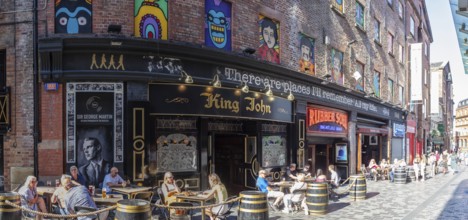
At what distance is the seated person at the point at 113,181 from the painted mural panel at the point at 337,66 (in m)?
11.9

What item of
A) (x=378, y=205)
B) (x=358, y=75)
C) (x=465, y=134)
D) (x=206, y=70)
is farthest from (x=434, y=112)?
(x=465, y=134)

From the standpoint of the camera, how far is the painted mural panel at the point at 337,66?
18.7m

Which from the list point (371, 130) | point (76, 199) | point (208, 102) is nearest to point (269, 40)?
point (208, 102)

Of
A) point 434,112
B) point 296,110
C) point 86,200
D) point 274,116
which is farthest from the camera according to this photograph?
point 434,112

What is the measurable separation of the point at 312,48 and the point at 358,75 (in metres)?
4.51

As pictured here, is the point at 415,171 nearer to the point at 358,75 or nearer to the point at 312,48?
the point at 358,75

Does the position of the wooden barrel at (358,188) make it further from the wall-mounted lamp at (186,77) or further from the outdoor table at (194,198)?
the wall-mounted lamp at (186,77)

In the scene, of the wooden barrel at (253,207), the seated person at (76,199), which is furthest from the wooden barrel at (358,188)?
the seated person at (76,199)

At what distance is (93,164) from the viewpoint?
32.8 ft

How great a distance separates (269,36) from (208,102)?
4248 mm

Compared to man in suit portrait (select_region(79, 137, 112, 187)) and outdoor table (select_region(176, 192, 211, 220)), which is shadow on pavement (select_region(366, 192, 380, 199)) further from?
man in suit portrait (select_region(79, 137, 112, 187))

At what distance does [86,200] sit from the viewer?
7.51m

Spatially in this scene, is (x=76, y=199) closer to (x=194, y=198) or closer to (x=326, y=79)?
(x=194, y=198)

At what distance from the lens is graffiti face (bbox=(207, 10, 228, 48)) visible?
1207 cm
